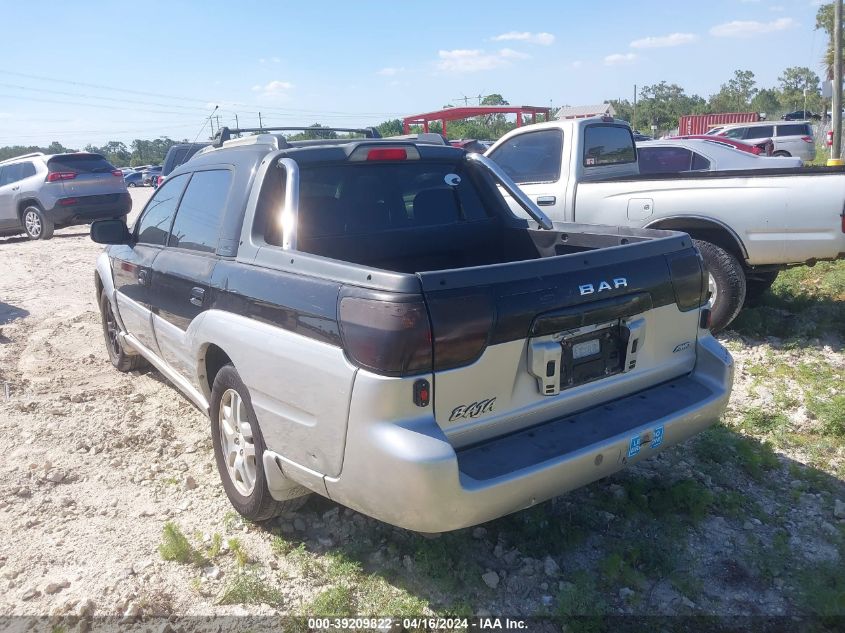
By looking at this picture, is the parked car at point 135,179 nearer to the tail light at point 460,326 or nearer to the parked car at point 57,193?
the parked car at point 57,193

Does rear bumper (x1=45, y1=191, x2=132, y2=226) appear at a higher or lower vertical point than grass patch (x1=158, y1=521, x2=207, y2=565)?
higher

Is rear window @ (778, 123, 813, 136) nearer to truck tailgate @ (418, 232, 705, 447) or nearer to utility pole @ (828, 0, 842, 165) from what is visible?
utility pole @ (828, 0, 842, 165)

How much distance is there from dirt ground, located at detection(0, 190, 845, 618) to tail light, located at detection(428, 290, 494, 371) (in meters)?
1.10

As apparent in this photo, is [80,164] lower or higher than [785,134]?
lower

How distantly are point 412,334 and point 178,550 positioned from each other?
68.0 inches

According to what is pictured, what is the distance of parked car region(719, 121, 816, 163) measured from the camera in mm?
25953

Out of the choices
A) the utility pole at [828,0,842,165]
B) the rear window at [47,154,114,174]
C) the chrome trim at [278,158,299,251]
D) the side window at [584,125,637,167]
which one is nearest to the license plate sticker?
the chrome trim at [278,158,299,251]

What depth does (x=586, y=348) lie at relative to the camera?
3082 millimetres

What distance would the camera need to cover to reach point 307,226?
3764mm

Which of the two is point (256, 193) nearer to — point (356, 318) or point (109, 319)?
point (356, 318)

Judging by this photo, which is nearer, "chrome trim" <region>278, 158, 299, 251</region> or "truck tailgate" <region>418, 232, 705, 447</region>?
"truck tailgate" <region>418, 232, 705, 447</region>

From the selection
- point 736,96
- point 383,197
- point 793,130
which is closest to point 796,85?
point 736,96

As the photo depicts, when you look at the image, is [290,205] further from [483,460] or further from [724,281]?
[724,281]

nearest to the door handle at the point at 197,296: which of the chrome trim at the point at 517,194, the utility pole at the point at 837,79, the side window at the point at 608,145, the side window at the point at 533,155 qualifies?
the chrome trim at the point at 517,194
